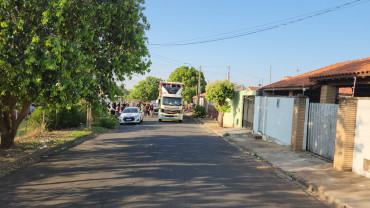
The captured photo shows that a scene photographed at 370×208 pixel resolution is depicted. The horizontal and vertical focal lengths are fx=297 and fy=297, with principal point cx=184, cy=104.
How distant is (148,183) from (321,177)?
458 cm

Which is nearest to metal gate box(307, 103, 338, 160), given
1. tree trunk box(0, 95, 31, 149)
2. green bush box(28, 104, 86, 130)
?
tree trunk box(0, 95, 31, 149)

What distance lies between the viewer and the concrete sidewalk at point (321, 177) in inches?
242

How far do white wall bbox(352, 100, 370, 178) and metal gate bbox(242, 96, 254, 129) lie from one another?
1263 cm

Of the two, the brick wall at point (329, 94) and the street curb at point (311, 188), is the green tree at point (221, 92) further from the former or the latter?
the street curb at point (311, 188)

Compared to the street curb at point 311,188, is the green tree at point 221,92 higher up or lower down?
higher up

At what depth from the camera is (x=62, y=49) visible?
7090 mm

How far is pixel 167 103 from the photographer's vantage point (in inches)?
1144

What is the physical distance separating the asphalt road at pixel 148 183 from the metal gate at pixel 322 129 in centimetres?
251

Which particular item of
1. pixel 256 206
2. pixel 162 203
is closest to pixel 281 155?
pixel 256 206

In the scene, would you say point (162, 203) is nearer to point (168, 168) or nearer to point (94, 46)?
point (168, 168)

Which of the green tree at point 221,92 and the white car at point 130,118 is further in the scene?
the white car at point 130,118

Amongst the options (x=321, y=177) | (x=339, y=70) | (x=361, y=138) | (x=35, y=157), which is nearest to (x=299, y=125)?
(x=339, y=70)

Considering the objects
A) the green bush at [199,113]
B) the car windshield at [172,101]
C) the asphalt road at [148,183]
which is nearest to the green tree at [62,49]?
the asphalt road at [148,183]

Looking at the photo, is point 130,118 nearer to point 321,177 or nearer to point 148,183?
point 148,183
